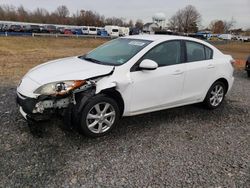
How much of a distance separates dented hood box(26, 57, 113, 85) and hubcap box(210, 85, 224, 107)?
249 cm

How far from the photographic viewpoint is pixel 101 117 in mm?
3863

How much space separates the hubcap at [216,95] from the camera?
5.39 m

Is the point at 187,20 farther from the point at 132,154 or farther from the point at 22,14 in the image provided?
the point at 132,154

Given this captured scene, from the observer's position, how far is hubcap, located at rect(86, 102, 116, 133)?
3787mm

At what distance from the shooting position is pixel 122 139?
13.0 feet

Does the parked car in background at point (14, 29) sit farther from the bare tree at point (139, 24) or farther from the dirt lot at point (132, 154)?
the bare tree at point (139, 24)

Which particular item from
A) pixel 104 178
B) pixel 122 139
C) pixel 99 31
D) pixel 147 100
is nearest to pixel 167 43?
pixel 147 100

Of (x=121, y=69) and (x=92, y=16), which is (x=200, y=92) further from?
(x=92, y=16)

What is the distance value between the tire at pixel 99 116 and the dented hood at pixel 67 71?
0.37 meters

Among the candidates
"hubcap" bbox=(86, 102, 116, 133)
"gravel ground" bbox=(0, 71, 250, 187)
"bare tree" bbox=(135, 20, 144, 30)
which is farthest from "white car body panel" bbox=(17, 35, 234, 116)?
"bare tree" bbox=(135, 20, 144, 30)

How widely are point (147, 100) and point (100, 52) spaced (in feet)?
4.46

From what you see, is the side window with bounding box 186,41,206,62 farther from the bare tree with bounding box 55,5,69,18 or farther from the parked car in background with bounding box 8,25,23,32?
the bare tree with bounding box 55,5,69,18

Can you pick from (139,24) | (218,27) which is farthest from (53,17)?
(218,27)

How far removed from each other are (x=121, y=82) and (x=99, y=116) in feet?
1.97
